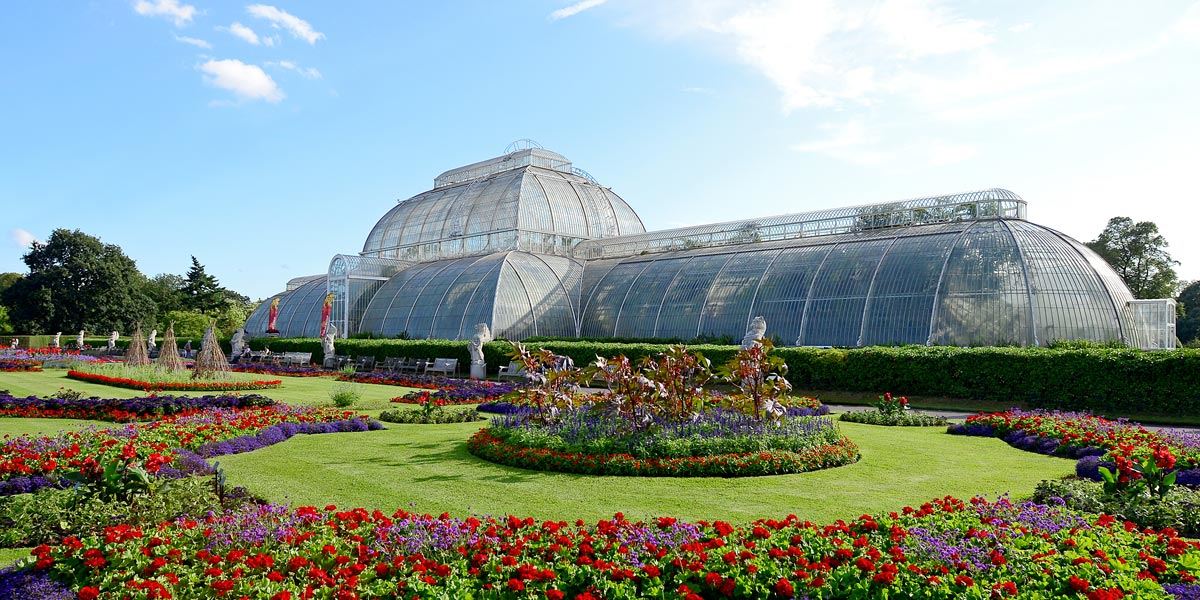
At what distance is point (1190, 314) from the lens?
182ft

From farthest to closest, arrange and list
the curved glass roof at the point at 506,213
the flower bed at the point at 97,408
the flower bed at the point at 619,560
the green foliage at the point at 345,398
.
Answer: the curved glass roof at the point at 506,213 → the green foliage at the point at 345,398 → the flower bed at the point at 97,408 → the flower bed at the point at 619,560

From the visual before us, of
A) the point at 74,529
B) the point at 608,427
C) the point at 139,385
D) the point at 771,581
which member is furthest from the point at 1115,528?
the point at 139,385

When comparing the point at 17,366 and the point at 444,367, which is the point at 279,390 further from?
the point at 17,366

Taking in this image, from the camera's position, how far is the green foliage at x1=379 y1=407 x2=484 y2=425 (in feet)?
60.6

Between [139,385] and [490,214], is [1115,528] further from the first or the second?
[490,214]

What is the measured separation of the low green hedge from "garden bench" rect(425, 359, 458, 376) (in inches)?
381

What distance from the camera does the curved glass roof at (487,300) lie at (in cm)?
4259

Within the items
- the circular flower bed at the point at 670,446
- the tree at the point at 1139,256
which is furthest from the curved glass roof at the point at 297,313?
the tree at the point at 1139,256

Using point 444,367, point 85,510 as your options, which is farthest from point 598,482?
point 444,367

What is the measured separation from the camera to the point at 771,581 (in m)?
6.31

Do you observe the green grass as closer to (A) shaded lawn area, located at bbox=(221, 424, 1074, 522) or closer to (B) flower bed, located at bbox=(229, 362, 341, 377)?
(A) shaded lawn area, located at bbox=(221, 424, 1074, 522)

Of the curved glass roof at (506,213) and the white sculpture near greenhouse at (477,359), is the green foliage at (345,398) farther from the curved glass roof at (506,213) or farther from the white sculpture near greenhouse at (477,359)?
the curved glass roof at (506,213)

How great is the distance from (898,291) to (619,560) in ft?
92.2

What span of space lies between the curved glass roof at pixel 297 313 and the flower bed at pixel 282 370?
578 inches
